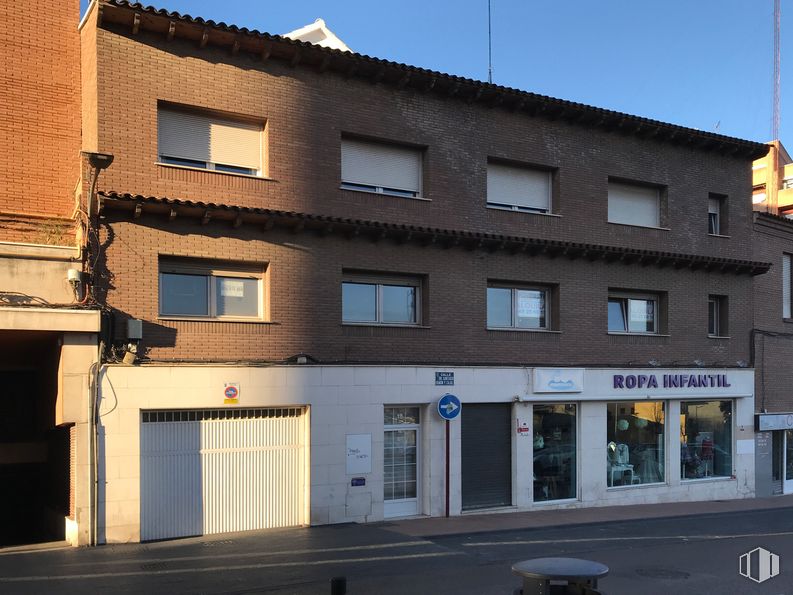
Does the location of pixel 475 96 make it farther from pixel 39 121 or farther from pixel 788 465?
pixel 788 465

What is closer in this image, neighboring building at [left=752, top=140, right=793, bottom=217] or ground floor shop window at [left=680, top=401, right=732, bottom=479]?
ground floor shop window at [left=680, top=401, right=732, bottom=479]

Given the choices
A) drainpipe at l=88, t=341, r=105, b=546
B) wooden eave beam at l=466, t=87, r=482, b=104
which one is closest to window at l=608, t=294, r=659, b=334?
wooden eave beam at l=466, t=87, r=482, b=104

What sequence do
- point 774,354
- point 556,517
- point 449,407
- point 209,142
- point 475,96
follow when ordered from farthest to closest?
point 774,354 < point 475,96 < point 556,517 < point 449,407 < point 209,142

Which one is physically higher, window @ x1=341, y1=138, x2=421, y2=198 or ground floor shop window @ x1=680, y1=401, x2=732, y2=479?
window @ x1=341, y1=138, x2=421, y2=198

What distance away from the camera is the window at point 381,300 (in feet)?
48.9

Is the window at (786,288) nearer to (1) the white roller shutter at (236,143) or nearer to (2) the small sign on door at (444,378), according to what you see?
(2) the small sign on door at (444,378)

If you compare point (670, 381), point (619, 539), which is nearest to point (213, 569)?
point (619, 539)

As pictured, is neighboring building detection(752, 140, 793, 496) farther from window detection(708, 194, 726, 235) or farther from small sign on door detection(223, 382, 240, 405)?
small sign on door detection(223, 382, 240, 405)

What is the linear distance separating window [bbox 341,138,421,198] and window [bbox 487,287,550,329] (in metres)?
2.99

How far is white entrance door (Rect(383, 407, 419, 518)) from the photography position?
14945 mm

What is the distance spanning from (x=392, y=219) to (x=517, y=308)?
379cm

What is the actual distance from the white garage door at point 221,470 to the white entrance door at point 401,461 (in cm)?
189

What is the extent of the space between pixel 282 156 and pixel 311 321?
3154 millimetres

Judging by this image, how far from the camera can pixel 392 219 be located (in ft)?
49.7
